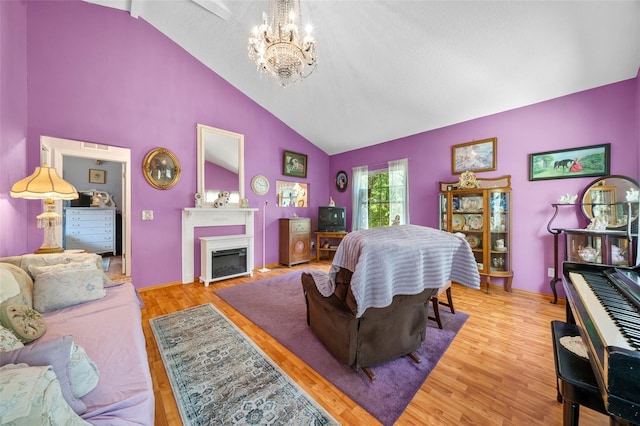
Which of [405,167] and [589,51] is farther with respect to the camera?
[405,167]

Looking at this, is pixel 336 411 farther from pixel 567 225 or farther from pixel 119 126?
pixel 119 126

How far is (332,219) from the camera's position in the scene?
16.6 feet

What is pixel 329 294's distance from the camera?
1613 mm

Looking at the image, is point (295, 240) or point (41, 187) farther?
point (295, 240)

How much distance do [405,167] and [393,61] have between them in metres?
1.96

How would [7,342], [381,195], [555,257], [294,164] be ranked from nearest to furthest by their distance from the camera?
[7,342], [555,257], [381,195], [294,164]

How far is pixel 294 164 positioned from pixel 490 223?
3.71 meters

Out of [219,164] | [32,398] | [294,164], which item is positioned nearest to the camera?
[32,398]

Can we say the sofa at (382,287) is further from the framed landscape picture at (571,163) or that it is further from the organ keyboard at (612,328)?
the framed landscape picture at (571,163)

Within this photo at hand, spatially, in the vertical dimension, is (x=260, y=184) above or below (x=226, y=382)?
above

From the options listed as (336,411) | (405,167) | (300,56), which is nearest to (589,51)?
(405,167)

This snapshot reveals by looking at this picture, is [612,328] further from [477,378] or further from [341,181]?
[341,181]

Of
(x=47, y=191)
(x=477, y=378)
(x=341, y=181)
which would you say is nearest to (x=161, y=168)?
(x=47, y=191)

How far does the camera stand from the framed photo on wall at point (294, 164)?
4.81 metres
